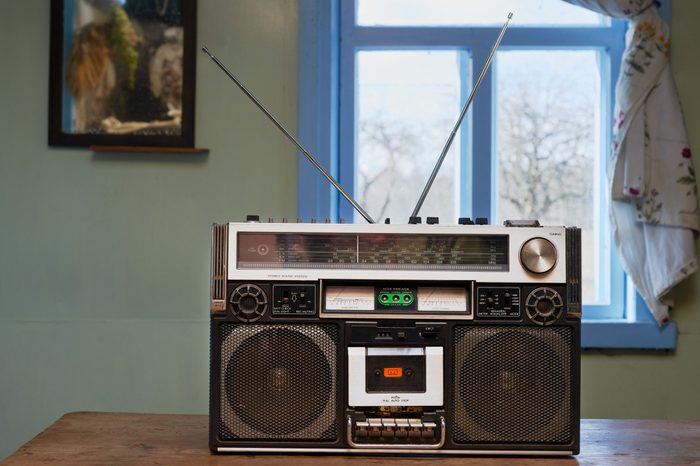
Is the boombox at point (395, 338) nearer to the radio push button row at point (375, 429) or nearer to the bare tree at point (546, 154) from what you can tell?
the radio push button row at point (375, 429)

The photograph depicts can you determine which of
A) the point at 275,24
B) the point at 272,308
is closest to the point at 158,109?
the point at 275,24

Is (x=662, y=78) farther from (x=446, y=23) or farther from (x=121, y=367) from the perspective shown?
(x=121, y=367)

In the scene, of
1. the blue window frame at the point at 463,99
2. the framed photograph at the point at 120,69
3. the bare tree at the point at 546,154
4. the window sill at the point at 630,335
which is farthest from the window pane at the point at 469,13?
the window sill at the point at 630,335

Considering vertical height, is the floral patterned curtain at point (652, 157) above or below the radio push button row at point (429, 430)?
above

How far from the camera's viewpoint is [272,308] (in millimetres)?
1152

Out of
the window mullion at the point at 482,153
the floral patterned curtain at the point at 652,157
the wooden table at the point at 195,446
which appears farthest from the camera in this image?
the window mullion at the point at 482,153

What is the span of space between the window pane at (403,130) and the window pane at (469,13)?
→ 0.09 m

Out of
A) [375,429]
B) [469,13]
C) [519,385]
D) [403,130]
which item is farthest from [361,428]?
[469,13]

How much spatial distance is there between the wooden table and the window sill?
73 cm

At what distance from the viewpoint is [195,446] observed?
3.94ft

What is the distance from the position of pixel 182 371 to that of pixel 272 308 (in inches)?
43.2

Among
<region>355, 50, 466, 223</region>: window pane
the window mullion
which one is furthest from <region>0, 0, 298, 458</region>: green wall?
the window mullion

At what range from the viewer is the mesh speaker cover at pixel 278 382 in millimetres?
1150

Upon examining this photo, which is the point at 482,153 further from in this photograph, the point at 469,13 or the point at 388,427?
the point at 388,427
